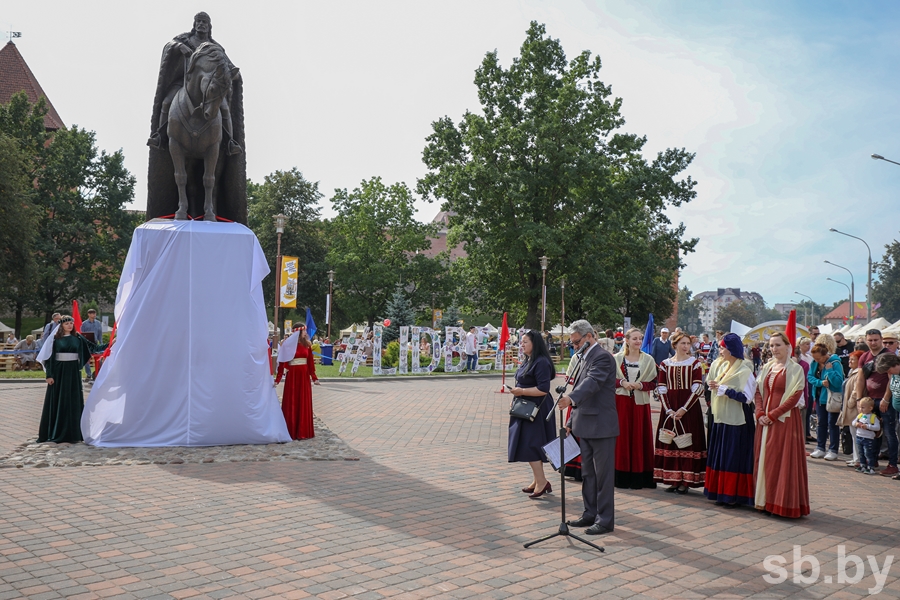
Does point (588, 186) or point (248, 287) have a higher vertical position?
point (588, 186)

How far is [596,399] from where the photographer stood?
248 inches

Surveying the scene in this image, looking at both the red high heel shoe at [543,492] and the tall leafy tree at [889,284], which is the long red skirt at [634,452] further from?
the tall leafy tree at [889,284]

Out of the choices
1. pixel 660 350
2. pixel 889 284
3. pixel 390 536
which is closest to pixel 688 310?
pixel 889 284

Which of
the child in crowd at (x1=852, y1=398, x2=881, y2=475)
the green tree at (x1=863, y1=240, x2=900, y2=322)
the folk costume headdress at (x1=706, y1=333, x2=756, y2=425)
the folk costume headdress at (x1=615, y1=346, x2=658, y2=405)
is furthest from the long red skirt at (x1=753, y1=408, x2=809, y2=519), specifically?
the green tree at (x1=863, y1=240, x2=900, y2=322)

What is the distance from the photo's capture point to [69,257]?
146 feet

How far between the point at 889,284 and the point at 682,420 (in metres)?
84.4

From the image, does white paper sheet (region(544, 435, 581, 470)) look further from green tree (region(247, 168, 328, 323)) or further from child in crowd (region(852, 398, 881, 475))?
green tree (region(247, 168, 328, 323))

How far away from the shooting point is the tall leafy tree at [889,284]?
77.4m

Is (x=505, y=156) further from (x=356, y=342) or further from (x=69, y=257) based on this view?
(x=69, y=257)

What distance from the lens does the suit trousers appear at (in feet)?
20.4

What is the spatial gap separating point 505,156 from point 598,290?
8.60 m

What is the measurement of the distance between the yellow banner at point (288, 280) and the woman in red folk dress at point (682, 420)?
55.3 feet

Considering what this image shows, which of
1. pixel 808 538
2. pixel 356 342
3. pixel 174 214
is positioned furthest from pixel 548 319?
pixel 808 538

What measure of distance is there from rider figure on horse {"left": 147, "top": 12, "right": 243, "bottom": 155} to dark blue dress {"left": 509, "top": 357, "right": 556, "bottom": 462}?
6.71 meters
